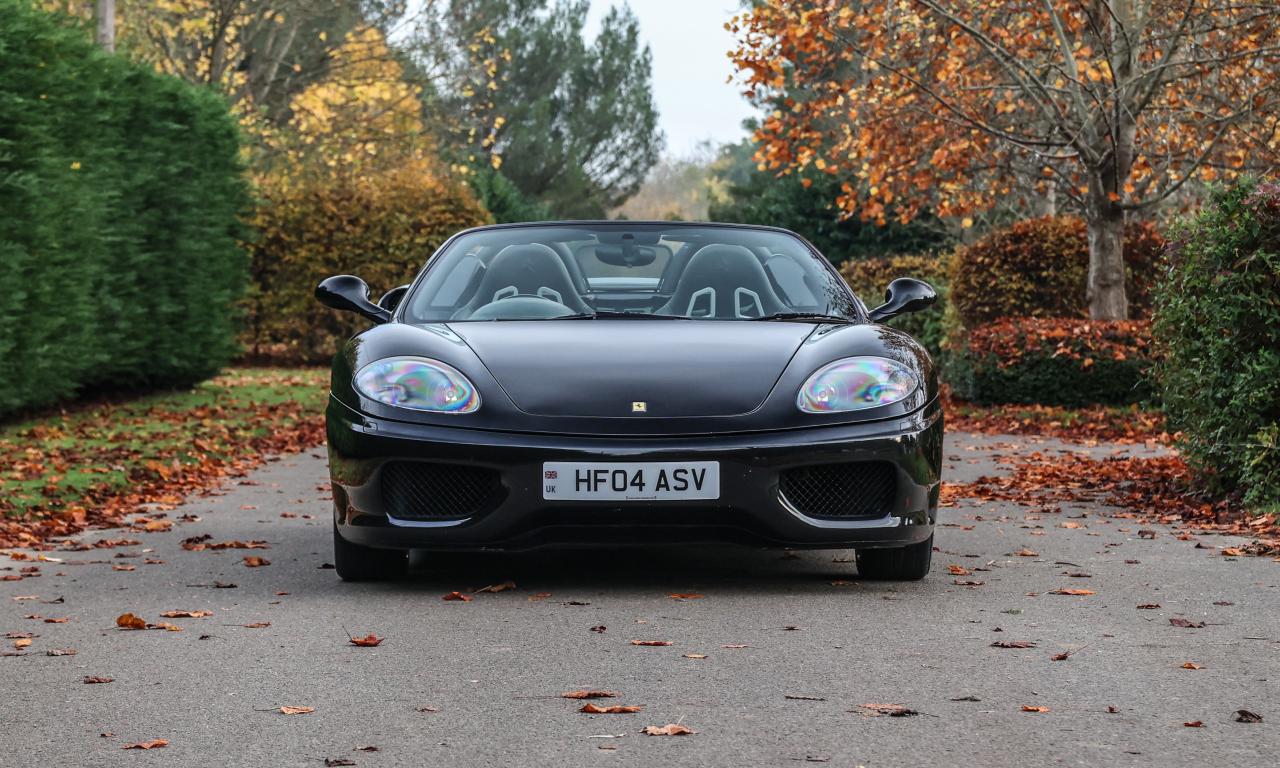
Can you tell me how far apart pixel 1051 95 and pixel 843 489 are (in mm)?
13161

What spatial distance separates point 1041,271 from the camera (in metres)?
20.2

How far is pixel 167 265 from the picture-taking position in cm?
1828

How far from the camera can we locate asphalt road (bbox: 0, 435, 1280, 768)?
399 centimetres

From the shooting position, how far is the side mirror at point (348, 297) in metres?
7.28

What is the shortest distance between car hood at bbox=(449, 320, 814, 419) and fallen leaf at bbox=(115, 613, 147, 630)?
4.79 feet

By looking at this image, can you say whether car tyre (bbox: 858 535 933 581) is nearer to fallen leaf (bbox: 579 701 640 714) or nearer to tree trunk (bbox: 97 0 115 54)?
fallen leaf (bbox: 579 701 640 714)

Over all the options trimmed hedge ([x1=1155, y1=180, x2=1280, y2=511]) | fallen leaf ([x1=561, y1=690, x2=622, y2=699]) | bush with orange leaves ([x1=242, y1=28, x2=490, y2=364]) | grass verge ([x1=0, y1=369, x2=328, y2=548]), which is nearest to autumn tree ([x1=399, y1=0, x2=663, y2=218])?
bush with orange leaves ([x1=242, y1=28, x2=490, y2=364])

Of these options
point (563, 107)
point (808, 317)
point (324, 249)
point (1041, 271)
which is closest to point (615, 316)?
point (808, 317)

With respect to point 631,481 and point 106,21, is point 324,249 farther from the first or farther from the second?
point 631,481

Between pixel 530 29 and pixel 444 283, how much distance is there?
184 ft

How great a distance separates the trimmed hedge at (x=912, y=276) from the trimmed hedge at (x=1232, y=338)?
11.7 m

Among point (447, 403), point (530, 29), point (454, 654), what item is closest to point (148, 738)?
point (454, 654)

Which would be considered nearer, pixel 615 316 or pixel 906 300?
pixel 615 316

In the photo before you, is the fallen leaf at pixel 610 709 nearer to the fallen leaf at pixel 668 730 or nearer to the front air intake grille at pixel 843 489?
the fallen leaf at pixel 668 730
